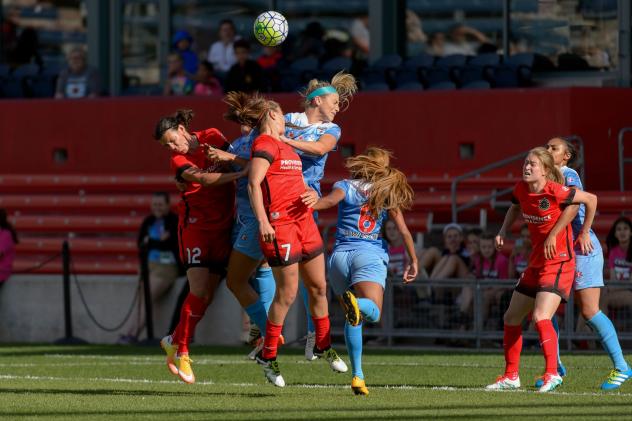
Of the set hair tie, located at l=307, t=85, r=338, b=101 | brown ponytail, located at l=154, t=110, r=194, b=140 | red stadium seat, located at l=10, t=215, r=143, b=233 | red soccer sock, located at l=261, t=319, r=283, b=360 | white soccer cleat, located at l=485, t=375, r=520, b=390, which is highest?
hair tie, located at l=307, t=85, r=338, b=101

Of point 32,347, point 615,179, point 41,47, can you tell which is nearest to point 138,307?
point 32,347

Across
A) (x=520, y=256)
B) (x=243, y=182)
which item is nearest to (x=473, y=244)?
(x=520, y=256)

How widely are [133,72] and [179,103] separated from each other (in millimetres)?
3237

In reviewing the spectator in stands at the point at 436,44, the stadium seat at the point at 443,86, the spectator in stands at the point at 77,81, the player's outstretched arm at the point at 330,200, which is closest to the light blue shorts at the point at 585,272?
the player's outstretched arm at the point at 330,200

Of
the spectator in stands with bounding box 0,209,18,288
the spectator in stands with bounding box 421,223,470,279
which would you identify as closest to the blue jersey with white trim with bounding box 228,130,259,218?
the spectator in stands with bounding box 421,223,470,279

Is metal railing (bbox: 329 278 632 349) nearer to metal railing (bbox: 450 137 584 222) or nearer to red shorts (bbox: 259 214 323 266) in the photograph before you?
metal railing (bbox: 450 137 584 222)

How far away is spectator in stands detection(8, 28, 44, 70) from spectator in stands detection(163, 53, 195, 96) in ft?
12.9

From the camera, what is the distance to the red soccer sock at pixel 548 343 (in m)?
10.9

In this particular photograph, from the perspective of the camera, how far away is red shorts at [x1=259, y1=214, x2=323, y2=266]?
10344 mm

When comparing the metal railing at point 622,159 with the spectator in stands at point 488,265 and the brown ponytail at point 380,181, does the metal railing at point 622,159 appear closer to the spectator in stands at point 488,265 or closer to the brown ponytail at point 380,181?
the spectator in stands at point 488,265

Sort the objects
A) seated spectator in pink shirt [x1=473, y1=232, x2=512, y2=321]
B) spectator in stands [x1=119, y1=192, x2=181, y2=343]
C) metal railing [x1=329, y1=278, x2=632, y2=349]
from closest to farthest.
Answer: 1. metal railing [x1=329, y1=278, x2=632, y2=349]
2. seated spectator in pink shirt [x1=473, y1=232, x2=512, y2=321]
3. spectator in stands [x1=119, y1=192, x2=181, y2=343]

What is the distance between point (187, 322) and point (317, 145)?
1.70 m

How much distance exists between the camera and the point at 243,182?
11594 mm

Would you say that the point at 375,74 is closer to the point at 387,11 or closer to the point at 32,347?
the point at 387,11
